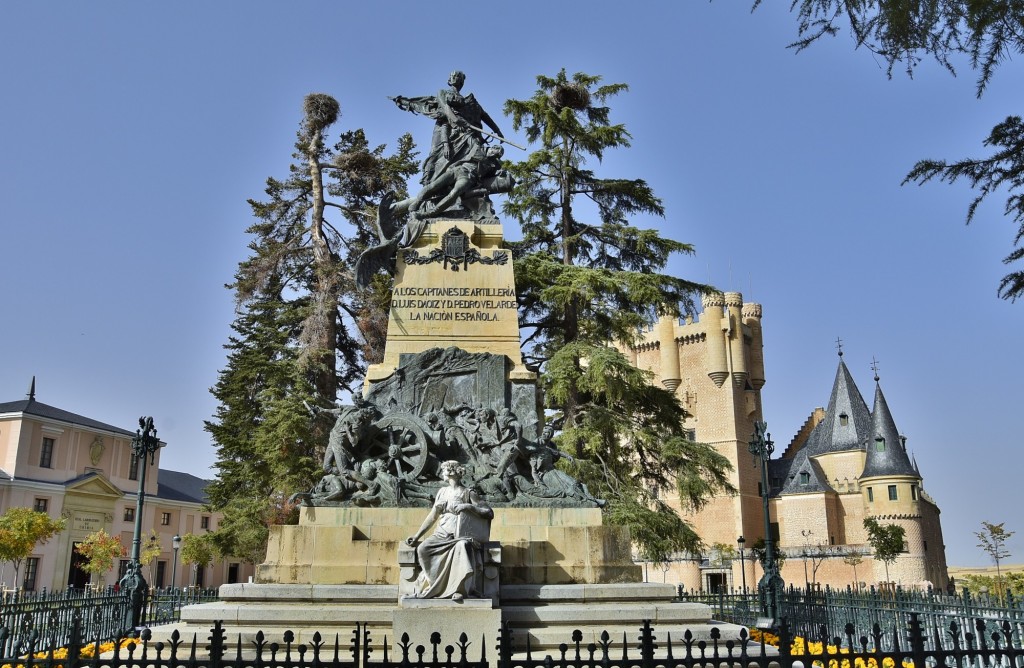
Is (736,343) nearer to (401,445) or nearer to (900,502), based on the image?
(900,502)

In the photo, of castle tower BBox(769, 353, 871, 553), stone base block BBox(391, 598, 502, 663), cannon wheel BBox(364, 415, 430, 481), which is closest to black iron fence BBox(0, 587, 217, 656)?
cannon wheel BBox(364, 415, 430, 481)

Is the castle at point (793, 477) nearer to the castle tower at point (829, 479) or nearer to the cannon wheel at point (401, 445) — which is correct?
the castle tower at point (829, 479)

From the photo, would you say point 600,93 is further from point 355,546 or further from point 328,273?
point 355,546

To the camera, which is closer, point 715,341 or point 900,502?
point 900,502

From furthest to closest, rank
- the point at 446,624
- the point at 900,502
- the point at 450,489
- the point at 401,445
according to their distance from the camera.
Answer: the point at 900,502
the point at 401,445
the point at 450,489
the point at 446,624

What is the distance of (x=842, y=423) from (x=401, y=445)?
61.2 m

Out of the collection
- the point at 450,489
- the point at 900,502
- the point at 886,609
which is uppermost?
the point at 900,502

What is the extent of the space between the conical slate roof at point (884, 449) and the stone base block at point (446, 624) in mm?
57233

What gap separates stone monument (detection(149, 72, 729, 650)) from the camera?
8609mm

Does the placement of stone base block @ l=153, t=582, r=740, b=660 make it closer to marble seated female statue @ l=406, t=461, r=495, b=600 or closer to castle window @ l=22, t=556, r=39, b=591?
marble seated female statue @ l=406, t=461, r=495, b=600

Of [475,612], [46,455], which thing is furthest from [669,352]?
[475,612]

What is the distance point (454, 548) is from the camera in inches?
325

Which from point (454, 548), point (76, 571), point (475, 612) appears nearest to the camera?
point (475, 612)

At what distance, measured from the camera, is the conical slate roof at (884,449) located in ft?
192
